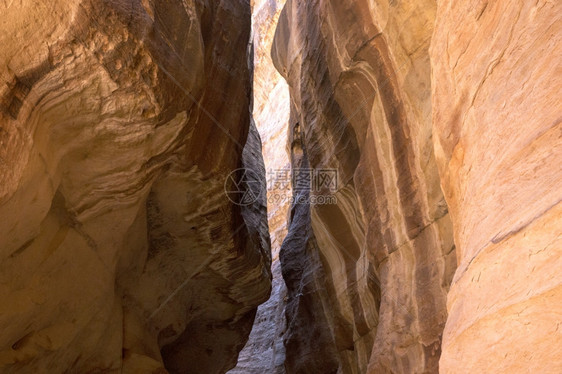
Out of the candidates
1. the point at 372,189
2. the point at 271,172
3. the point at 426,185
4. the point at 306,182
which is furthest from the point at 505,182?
the point at 271,172

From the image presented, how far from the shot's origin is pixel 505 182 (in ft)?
7.64

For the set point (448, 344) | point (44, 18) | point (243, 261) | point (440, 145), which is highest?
point (44, 18)

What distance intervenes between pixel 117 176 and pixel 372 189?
2920 millimetres

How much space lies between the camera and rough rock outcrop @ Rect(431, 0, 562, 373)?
182 cm

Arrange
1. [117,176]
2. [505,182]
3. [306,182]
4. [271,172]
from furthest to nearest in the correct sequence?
[271,172] → [306,182] → [117,176] → [505,182]

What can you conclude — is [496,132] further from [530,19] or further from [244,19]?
[244,19]

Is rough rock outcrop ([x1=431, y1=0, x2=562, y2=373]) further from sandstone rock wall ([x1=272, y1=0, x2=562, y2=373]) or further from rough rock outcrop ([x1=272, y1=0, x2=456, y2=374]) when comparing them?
rough rock outcrop ([x1=272, y1=0, x2=456, y2=374])

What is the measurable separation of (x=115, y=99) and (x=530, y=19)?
10.9ft

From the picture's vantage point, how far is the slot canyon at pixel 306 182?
89.1 inches

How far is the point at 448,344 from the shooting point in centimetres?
234

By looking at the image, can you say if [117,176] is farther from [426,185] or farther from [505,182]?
[505,182]

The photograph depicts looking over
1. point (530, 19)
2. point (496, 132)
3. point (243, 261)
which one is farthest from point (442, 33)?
point (243, 261)

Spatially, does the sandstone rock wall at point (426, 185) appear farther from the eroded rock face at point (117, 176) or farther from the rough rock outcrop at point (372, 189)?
the eroded rock face at point (117, 176)

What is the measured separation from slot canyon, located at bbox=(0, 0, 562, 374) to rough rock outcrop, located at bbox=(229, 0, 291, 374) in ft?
13.2
